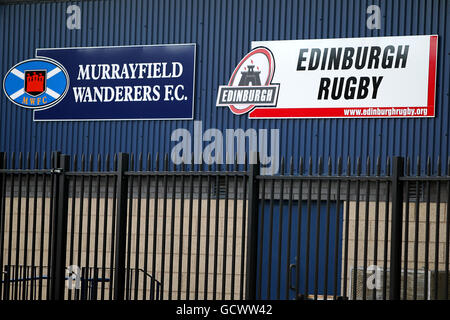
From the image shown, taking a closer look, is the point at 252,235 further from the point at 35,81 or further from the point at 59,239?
the point at 35,81

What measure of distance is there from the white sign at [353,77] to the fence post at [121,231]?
25.7 feet

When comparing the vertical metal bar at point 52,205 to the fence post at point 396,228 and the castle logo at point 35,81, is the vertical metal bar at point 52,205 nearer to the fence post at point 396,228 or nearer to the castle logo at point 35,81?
the fence post at point 396,228

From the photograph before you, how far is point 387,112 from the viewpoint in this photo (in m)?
16.4

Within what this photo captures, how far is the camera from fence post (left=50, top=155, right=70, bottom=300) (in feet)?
32.8

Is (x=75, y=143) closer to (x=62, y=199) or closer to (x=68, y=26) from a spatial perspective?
(x=68, y=26)

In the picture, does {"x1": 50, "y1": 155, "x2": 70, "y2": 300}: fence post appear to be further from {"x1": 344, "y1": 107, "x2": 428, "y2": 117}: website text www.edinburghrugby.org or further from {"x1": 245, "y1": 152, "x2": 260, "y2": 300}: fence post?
{"x1": 344, "y1": 107, "x2": 428, "y2": 117}: website text www.edinburghrugby.org

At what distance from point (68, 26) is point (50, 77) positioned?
1281 millimetres

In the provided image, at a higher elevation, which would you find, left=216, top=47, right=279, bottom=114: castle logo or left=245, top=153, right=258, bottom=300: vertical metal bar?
left=216, top=47, right=279, bottom=114: castle logo

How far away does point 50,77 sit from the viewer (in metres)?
18.8

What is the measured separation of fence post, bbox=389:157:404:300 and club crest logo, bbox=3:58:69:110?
11636 mm

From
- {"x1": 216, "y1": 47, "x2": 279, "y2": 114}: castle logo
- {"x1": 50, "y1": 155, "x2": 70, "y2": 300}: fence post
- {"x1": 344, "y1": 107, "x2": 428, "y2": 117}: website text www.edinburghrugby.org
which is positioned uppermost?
{"x1": 216, "y1": 47, "x2": 279, "y2": 114}: castle logo

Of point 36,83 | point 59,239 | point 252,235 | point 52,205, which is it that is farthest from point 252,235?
point 36,83

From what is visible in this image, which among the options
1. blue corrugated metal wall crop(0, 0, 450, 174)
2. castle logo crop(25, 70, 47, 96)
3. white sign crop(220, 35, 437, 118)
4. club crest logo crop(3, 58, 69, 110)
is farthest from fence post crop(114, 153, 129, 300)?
castle logo crop(25, 70, 47, 96)
